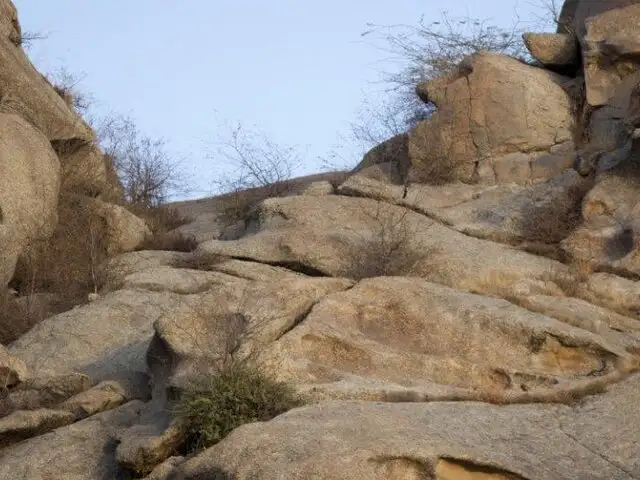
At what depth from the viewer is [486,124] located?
51.7 feet

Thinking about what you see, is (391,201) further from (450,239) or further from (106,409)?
(106,409)

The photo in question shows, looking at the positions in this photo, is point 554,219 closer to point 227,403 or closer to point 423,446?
point 227,403

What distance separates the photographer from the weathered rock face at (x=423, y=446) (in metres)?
7.70

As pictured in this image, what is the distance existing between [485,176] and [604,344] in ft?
17.9

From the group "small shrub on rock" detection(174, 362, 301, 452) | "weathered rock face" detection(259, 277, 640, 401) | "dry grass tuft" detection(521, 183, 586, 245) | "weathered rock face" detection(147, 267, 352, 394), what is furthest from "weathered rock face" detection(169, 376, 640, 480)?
"dry grass tuft" detection(521, 183, 586, 245)

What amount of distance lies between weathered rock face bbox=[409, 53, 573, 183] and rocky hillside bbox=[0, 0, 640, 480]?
0.09ft

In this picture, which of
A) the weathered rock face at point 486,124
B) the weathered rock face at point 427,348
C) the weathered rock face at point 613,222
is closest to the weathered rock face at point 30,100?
the weathered rock face at point 486,124

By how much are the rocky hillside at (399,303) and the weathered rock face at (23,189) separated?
0.03 meters

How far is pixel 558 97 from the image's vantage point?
16.0 meters

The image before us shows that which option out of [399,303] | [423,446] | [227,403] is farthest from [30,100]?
[423,446]

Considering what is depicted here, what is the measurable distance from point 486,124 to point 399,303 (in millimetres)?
5743

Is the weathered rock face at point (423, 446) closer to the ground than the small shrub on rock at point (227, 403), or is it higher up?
closer to the ground

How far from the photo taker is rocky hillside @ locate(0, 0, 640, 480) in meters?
8.40

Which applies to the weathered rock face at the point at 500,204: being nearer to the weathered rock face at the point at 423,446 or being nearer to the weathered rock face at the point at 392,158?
the weathered rock face at the point at 392,158
